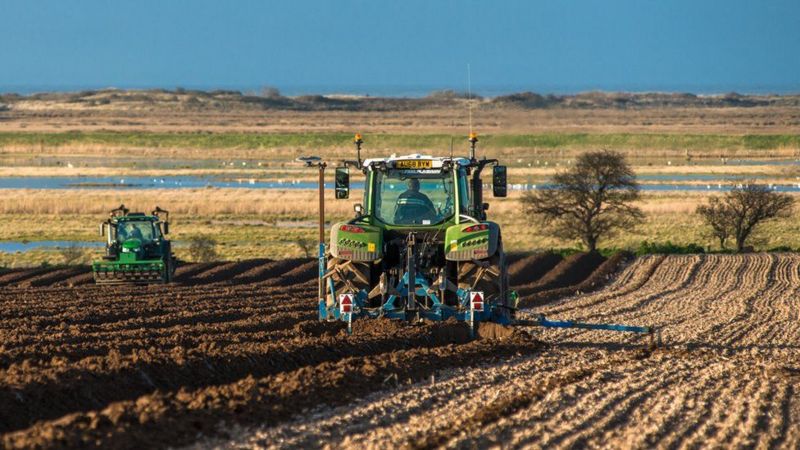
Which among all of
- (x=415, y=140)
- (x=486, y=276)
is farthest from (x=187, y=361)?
(x=415, y=140)

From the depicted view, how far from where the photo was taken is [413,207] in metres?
16.4

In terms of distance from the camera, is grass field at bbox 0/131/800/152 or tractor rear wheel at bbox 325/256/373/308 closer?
tractor rear wheel at bbox 325/256/373/308

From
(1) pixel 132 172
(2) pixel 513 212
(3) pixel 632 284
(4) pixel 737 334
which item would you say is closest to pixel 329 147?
(1) pixel 132 172

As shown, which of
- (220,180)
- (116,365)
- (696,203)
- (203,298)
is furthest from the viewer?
(220,180)

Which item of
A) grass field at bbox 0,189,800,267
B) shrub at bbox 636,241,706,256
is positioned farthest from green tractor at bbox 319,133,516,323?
grass field at bbox 0,189,800,267

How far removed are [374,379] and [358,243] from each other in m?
3.28

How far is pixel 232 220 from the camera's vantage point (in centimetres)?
4972

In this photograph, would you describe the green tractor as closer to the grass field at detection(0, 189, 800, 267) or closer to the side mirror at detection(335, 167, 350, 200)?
the side mirror at detection(335, 167, 350, 200)

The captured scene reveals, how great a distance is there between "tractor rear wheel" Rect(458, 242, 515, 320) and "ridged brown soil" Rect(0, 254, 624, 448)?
569mm

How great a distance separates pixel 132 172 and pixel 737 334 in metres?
60.0

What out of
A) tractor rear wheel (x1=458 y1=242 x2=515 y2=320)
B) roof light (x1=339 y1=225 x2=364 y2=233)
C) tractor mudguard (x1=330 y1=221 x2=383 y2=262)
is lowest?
tractor rear wheel (x1=458 y1=242 x2=515 y2=320)

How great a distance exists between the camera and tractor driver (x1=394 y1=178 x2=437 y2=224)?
16.4m

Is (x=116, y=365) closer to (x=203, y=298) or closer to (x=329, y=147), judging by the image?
(x=203, y=298)

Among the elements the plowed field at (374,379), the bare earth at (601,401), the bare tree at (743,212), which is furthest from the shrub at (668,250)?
the bare earth at (601,401)
